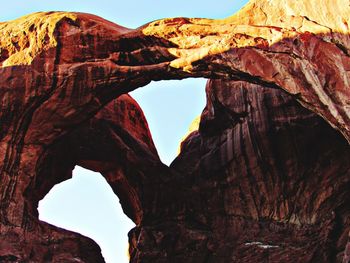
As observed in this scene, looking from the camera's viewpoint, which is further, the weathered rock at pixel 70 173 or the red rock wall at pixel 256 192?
the red rock wall at pixel 256 192

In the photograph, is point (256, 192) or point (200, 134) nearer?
point (256, 192)

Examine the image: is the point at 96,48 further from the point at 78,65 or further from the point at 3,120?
the point at 3,120

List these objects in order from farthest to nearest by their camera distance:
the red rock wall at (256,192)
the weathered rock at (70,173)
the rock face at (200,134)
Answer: the red rock wall at (256,192) → the weathered rock at (70,173) → the rock face at (200,134)

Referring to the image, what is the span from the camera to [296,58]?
72.7ft

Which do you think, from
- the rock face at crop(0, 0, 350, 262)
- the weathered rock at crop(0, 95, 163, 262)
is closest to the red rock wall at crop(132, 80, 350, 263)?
the rock face at crop(0, 0, 350, 262)

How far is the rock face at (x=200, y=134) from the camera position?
22594mm

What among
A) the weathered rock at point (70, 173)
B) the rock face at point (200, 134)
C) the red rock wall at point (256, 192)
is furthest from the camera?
the red rock wall at point (256, 192)

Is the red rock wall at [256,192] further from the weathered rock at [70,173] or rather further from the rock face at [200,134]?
the weathered rock at [70,173]

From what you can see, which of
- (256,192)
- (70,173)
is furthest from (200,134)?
(70,173)

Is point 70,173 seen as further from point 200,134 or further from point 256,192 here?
point 256,192

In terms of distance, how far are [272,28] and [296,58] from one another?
54.3 inches

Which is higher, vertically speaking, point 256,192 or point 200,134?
point 200,134

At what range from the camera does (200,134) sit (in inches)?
1278

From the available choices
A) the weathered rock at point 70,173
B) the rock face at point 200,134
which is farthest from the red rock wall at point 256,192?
the weathered rock at point 70,173
